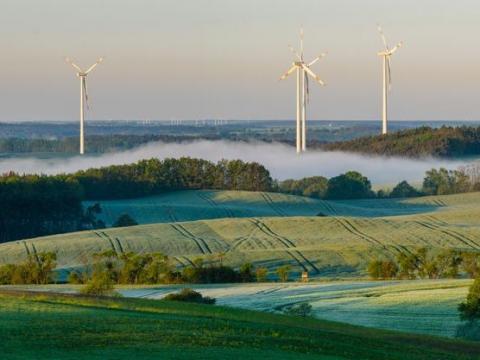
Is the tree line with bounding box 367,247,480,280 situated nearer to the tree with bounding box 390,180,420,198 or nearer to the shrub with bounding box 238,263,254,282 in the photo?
the shrub with bounding box 238,263,254,282

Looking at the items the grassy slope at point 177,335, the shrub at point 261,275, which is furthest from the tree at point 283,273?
the grassy slope at point 177,335

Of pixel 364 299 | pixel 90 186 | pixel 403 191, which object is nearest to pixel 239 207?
pixel 90 186

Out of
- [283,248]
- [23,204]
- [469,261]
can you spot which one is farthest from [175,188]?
[469,261]

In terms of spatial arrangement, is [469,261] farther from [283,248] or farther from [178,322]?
[178,322]

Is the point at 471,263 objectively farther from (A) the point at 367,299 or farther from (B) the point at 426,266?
(A) the point at 367,299

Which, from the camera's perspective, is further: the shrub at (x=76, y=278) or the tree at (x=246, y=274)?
the tree at (x=246, y=274)

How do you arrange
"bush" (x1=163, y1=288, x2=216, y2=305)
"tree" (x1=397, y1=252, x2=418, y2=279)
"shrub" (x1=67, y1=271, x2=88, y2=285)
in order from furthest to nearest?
A: "tree" (x1=397, y1=252, x2=418, y2=279)
"shrub" (x1=67, y1=271, x2=88, y2=285)
"bush" (x1=163, y1=288, x2=216, y2=305)

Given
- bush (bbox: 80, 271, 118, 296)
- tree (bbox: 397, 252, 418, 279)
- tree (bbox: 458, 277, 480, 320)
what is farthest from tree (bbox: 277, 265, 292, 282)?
tree (bbox: 458, 277, 480, 320)

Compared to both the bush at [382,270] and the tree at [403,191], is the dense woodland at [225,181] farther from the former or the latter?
the bush at [382,270]
